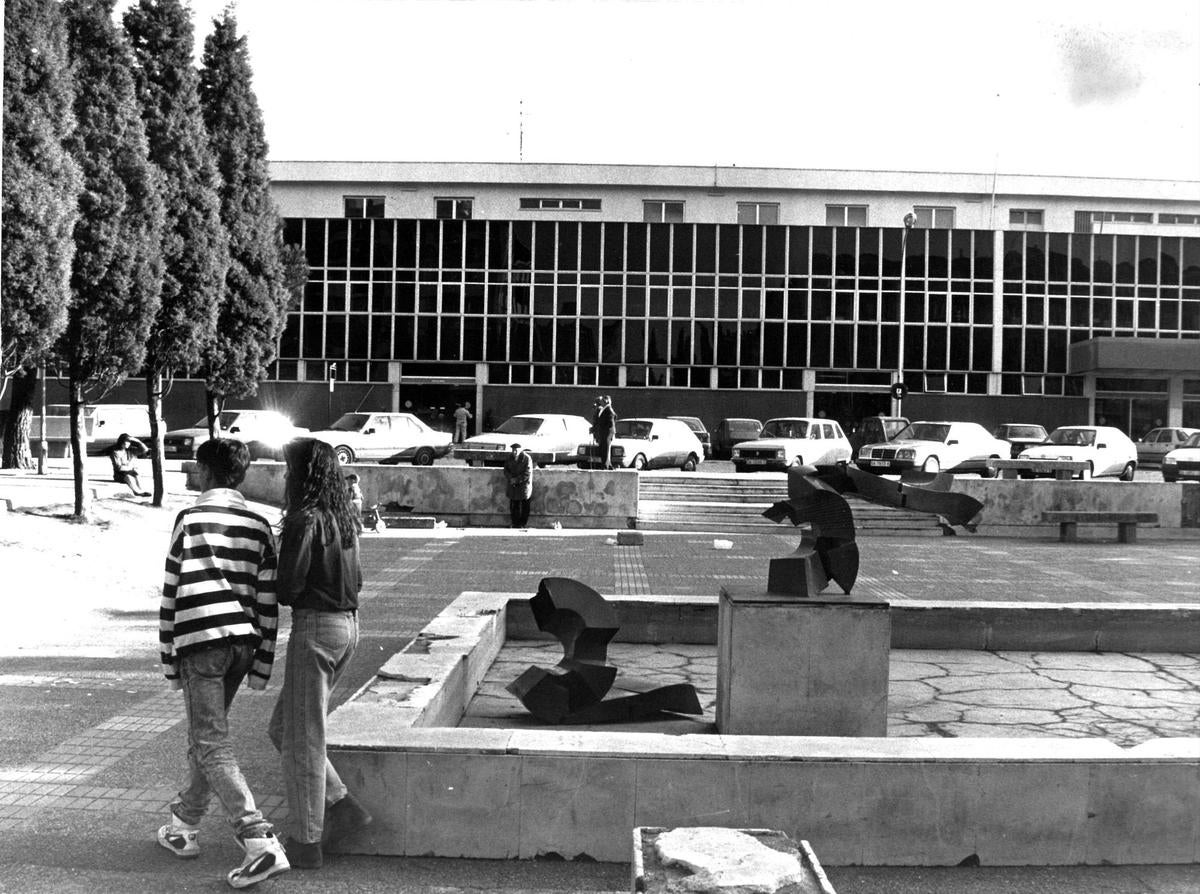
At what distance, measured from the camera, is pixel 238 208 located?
Answer: 23016 mm

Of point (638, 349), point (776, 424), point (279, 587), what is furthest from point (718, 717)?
point (638, 349)

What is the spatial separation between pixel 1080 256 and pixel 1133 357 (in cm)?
464

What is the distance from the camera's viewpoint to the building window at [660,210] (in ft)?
175

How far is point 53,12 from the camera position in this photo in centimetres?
1470

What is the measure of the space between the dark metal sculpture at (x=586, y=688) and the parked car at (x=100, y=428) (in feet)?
104

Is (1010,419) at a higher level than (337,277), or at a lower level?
lower

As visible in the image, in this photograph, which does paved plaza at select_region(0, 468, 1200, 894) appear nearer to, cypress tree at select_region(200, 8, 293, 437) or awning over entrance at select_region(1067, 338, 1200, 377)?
cypress tree at select_region(200, 8, 293, 437)

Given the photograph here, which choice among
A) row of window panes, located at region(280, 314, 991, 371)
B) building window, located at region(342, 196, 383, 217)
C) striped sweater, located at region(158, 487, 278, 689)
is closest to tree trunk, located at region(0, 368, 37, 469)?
row of window panes, located at region(280, 314, 991, 371)

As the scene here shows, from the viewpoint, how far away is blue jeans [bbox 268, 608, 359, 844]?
180 inches

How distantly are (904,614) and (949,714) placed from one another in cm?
211

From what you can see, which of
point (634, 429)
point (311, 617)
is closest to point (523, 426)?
point (634, 429)

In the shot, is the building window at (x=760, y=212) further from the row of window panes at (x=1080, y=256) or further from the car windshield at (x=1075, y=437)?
the car windshield at (x=1075, y=437)

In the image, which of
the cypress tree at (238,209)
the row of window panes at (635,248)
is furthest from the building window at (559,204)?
the cypress tree at (238,209)

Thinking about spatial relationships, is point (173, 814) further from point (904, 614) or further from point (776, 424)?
point (776, 424)
